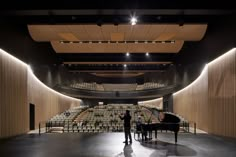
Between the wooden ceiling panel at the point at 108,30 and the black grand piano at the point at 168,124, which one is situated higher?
the wooden ceiling panel at the point at 108,30

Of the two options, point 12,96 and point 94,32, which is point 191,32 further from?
point 12,96

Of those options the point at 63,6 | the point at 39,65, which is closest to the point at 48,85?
the point at 39,65

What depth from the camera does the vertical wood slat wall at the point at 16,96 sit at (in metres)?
11.3

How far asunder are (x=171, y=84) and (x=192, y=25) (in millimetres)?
11396

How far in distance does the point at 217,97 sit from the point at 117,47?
6545 millimetres

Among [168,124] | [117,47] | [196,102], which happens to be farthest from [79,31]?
[196,102]

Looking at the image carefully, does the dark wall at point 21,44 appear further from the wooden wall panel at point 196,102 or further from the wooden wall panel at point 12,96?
the wooden wall panel at point 196,102

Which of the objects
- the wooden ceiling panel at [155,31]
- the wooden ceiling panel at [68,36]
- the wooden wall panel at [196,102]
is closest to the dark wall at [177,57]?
the wooden wall panel at [196,102]

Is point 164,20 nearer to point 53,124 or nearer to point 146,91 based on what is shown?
point 53,124

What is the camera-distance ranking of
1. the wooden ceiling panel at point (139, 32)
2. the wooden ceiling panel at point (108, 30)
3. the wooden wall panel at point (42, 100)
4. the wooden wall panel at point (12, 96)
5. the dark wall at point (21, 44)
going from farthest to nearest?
the wooden wall panel at point (42, 100)
the wooden ceiling panel at point (139, 32)
the wooden ceiling panel at point (108, 30)
the wooden wall panel at point (12, 96)
the dark wall at point (21, 44)

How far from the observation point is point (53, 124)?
1730cm

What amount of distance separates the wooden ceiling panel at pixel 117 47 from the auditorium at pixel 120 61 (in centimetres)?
6

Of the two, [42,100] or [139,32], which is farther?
[42,100]

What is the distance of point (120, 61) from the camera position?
66.6ft
